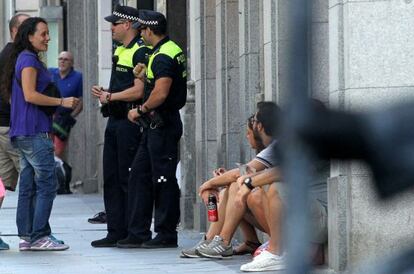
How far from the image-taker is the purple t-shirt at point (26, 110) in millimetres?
11047

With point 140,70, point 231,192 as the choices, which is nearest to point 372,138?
point 231,192

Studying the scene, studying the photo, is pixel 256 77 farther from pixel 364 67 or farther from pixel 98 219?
pixel 98 219

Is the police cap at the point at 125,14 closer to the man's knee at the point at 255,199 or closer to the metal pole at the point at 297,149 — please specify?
the man's knee at the point at 255,199

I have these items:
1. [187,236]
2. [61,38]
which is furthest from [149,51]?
[61,38]

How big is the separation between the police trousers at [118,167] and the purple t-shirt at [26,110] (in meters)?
0.62

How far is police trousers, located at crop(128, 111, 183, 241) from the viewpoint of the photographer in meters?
11.2

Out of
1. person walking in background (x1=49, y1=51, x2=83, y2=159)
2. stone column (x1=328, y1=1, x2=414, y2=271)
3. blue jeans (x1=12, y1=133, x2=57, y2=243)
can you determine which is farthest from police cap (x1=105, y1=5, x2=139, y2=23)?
person walking in background (x1=49, y1=51, x2=83, y2=159)

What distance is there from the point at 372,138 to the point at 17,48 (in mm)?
10535

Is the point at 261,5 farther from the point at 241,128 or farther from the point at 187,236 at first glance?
the point at 187,236

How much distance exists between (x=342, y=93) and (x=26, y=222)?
390 centimetres

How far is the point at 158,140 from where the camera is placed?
11.2m

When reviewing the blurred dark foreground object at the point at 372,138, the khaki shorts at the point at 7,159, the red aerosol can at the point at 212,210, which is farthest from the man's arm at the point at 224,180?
the blurred dark foreground object at the point at 372,138

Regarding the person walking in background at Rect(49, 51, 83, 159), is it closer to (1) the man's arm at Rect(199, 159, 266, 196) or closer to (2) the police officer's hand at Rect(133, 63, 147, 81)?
(2) the police officer's hand at Rect(133, 63, 147, 81)

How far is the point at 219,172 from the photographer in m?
10.7
